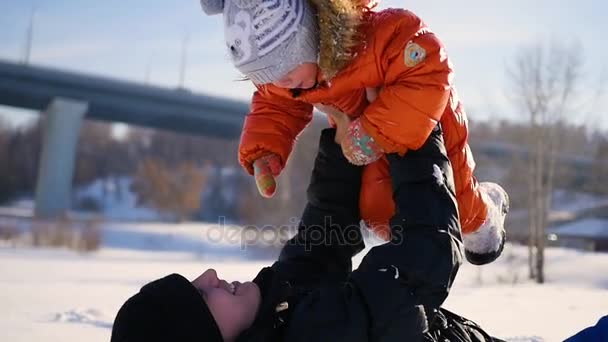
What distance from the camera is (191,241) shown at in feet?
57.9

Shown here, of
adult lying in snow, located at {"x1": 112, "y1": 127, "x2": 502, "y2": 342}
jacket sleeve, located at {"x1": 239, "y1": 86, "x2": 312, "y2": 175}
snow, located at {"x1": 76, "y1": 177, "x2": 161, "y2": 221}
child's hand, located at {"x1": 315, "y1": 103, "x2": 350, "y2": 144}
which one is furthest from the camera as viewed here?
snow, located at {"x1": 76, "y1": 177, "x2": 161, "y2": 221}

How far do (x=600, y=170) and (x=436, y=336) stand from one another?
23.6m

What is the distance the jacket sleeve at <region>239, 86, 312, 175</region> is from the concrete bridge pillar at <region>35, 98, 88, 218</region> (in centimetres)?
1827

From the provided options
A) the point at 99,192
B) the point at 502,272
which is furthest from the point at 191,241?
the point at 99,192

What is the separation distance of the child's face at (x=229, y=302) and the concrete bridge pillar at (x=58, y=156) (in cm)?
1872

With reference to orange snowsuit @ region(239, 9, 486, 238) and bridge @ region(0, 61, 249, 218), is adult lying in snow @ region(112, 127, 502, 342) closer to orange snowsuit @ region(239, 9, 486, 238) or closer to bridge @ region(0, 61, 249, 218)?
orange snowsuit @ region(239, 9, 486, 238)

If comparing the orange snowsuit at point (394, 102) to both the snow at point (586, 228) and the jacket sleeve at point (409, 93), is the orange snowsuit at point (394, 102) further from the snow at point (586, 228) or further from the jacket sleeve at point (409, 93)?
the snow at point (586, 228)

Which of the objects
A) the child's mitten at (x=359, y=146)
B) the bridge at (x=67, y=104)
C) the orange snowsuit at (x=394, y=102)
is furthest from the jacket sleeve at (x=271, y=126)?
the bridge at (x=67, y=104)

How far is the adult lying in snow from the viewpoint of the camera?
1.10m

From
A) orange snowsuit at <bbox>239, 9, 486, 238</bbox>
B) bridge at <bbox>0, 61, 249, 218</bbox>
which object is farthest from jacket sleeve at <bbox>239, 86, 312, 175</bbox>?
bridge at <bbox>0, 61, 249, 218</bbox>

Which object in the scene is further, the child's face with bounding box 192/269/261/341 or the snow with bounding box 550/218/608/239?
the snow with bounding box 550/218/608/239

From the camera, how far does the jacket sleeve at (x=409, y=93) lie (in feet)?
4.39

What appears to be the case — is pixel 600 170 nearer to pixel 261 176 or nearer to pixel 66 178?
pixel 66 178

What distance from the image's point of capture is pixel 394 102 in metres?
1.36
